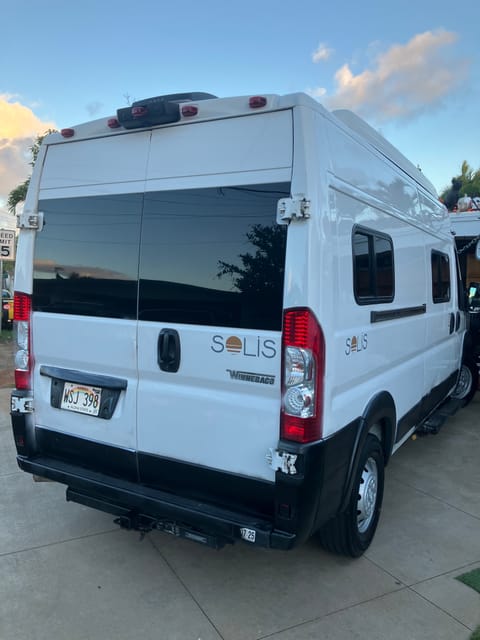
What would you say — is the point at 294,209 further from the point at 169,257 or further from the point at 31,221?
the point at 31,221

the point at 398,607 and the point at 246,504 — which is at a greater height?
the point at 246,504

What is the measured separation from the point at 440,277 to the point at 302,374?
11.2ft

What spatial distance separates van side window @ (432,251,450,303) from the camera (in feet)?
17.0

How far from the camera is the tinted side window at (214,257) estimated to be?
2719 millimetres

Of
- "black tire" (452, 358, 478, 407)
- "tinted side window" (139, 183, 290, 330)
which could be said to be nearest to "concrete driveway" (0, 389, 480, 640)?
"tinted side window" (139, 183, 290, 330)

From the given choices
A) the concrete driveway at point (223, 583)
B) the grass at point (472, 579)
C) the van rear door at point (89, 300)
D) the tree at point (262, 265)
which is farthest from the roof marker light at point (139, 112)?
the grass at point (472, 579)

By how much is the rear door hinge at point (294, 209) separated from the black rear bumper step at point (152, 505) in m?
1.56

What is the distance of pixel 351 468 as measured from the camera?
121 inches

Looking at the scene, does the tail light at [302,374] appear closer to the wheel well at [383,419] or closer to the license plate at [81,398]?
the wheel well at [383,419]

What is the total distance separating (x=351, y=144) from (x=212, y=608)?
2.81 metres

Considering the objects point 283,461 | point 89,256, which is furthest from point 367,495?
point 89,256

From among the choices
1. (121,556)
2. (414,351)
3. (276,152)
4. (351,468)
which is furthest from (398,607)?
(276,152)

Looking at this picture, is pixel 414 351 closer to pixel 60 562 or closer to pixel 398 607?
pixel 398 607

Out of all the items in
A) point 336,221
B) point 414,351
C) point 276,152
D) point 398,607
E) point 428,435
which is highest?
point 276,152
